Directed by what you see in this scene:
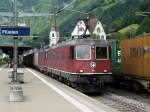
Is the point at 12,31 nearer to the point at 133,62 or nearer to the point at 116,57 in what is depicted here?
the point at 116,57

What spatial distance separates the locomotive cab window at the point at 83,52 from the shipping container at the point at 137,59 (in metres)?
2.51

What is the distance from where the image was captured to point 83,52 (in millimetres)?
28422

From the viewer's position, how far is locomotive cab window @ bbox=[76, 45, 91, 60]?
2828 cm

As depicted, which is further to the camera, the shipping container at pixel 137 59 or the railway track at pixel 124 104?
the shipping container at pixel 137 59

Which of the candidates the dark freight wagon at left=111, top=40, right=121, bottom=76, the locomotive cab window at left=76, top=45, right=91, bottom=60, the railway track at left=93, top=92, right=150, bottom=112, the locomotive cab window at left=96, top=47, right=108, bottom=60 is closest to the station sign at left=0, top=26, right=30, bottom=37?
the locomotive cab window at left=76, top=45, right=91, bottom=60

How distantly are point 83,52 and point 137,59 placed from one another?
2850 mm

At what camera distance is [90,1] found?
193 metres

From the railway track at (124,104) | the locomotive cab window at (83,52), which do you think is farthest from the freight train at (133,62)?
the locomotive cab window at (83,52)

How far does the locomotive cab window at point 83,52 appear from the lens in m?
Answer: 28.3

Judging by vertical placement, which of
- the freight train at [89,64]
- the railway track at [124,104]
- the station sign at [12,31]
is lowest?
the railway track at [124,104]

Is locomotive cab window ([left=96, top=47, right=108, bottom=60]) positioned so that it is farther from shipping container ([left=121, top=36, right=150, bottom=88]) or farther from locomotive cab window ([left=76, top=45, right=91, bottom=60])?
shipping container ([left=121, top=36, right=150, bottom=88])

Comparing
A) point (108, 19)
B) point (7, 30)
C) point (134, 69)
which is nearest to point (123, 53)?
point (134, 69)

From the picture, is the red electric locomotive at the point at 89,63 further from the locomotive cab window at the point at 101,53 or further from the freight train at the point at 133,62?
the freight train at the point at 133,62

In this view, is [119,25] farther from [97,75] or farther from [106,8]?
[97,75]
